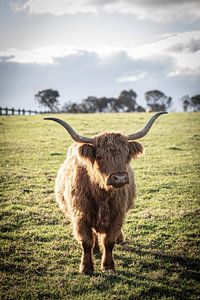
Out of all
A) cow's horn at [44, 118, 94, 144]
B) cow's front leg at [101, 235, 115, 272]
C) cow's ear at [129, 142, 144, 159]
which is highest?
cow's horn at [44, 118, 94, 144]

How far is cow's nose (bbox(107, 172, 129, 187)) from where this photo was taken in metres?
4.54

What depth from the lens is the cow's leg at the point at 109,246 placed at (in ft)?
16.9

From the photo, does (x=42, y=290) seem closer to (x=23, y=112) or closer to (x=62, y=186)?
(x=62, y=186)

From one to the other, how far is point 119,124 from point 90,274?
20.0 m

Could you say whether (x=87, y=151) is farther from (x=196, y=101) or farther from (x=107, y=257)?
(x=196, y=101)

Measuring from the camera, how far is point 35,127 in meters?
23.9

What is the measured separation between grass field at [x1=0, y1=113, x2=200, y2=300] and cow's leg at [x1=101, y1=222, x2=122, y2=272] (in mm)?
143

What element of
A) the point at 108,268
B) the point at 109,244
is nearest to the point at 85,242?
the point at 109,244

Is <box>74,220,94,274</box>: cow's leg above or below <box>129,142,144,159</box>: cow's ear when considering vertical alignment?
below

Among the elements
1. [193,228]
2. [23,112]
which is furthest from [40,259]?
[23,112]

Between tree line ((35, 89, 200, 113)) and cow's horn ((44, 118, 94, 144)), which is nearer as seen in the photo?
cow's horn ((44, 118, 94, 144))

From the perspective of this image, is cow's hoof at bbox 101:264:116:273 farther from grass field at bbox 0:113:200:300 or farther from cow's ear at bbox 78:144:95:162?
cow's ear at bbox 78:144:95:162

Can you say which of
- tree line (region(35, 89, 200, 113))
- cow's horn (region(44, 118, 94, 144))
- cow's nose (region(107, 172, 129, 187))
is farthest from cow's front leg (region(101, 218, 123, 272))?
tree line (region(35, 89, 200, 113))

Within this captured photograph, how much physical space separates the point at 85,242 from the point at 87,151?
4.61ft
